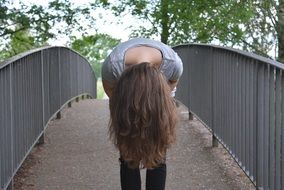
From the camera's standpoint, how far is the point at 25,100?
6230mm

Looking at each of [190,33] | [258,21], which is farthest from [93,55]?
[258,21]

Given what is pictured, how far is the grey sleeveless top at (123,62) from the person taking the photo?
4.11 m

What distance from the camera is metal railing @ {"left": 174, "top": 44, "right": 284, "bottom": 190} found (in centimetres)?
430

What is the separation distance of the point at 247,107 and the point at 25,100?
2.26m

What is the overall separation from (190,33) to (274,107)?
14493 mm

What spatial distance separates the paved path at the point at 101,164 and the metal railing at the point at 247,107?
0.25 metres

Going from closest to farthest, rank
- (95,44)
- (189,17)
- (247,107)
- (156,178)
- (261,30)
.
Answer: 1. (156,178)
2. (247,107)
3. (189,17)
4. (261,30)
5. (95,44)

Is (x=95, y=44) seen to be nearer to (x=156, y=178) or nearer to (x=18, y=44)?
(x=18, y=44)

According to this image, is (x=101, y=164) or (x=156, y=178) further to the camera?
(x=101, y=164)

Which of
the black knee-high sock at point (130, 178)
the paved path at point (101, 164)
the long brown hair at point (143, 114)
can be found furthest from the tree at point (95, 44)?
the long brown hair at point (143, 114)

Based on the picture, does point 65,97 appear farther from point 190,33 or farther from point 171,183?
point 190,33

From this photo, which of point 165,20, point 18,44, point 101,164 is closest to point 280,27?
point 165,20

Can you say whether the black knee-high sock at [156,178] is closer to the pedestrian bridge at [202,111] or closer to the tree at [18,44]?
the pedestrian bridge at [202,111]

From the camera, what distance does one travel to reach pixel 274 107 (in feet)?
14.2
